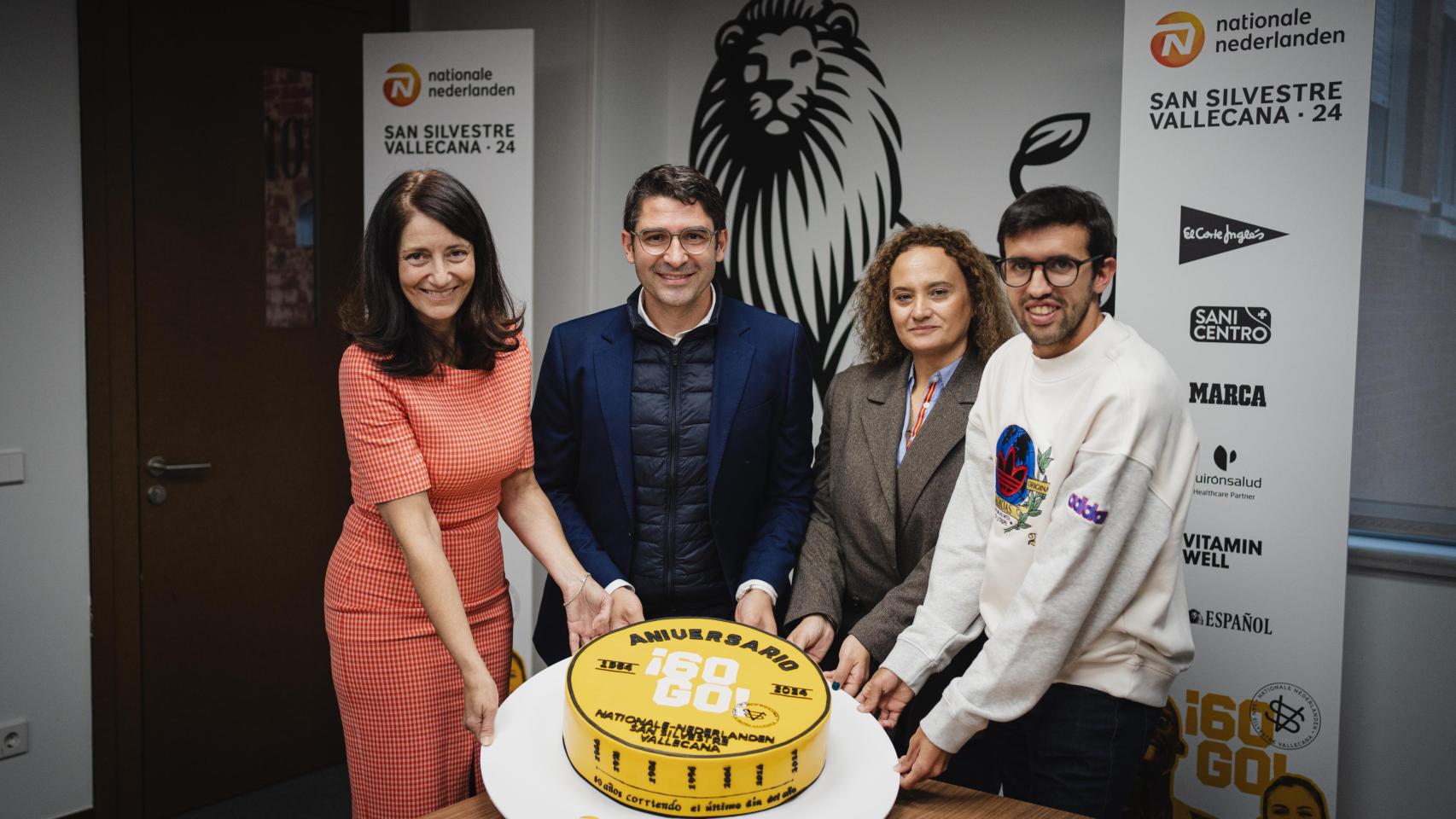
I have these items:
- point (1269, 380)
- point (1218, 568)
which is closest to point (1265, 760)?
point (1218, 568)

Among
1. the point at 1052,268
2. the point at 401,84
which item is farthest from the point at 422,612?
the point at 401,84

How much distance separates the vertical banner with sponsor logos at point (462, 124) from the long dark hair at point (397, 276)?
172cm

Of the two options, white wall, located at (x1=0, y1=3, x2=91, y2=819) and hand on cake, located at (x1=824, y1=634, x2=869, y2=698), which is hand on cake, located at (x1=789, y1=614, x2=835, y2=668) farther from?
white wall, located at (x1=0, y1=3, x2=91, y2=819)

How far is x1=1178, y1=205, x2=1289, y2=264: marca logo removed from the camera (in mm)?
2479

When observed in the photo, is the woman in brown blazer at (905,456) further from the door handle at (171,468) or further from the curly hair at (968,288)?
the door handle at (171,468)

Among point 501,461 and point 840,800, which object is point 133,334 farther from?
point 840,800

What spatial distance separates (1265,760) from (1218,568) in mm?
505

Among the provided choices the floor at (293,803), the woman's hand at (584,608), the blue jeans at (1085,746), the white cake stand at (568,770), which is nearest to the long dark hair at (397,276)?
the woman's hand at (584,608)

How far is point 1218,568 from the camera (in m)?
2.58

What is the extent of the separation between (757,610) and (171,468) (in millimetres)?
2224

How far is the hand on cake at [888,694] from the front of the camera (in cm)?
157

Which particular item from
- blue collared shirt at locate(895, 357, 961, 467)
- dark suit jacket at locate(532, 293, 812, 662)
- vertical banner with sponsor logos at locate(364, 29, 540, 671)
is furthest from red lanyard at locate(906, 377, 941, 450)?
vertical banner with sponsor logos at locate(364, 29, 540, 671)

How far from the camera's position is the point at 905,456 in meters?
2.03

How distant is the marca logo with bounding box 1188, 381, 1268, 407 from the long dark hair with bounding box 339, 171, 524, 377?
181 cm
